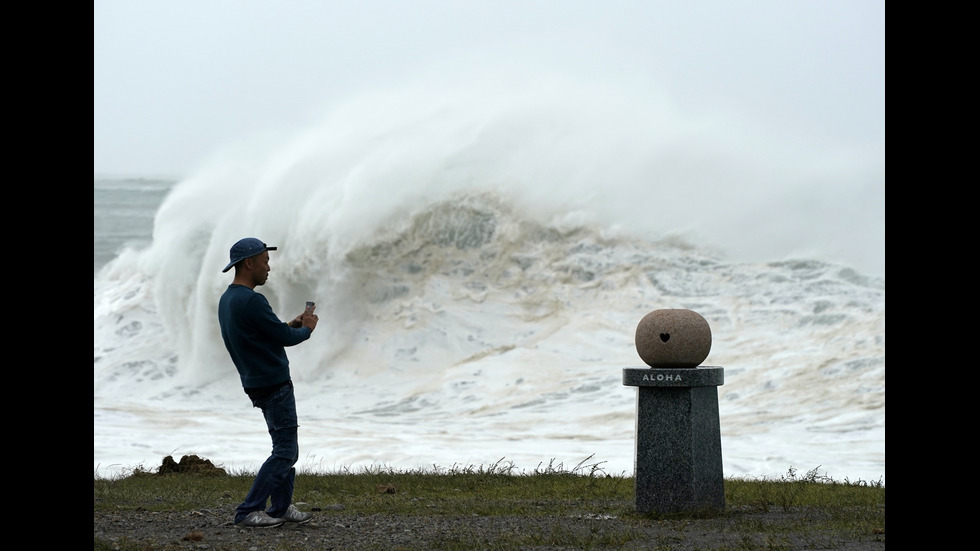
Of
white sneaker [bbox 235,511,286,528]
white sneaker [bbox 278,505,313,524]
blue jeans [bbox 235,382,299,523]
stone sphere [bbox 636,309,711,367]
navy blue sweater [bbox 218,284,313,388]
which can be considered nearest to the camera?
navy blue sweater [bbox 218,284,313,388]

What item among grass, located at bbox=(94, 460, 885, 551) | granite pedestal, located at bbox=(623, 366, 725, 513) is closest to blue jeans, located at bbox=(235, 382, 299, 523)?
grass, located at bbox=(94, 460, 885, 551)

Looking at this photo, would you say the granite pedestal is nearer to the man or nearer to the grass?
the grass

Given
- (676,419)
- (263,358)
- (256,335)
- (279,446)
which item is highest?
(256,335)

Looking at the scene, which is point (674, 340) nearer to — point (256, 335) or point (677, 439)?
point (677, 439)

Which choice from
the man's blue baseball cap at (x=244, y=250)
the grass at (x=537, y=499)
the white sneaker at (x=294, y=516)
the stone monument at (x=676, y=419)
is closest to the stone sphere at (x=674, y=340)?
the stone monument at (x=676, y=419)

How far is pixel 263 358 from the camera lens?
24.0ft

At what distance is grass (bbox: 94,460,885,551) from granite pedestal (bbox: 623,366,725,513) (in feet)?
0.47

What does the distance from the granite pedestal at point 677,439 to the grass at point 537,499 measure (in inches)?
5.7

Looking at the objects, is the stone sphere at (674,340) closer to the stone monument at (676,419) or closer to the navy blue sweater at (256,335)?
the stone monument at (676,419)

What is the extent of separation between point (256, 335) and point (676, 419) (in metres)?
3.12

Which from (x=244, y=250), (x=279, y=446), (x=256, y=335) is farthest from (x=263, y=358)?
(x=244, y=250)

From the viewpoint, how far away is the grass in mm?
7461

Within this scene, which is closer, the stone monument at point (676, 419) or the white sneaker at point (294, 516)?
the white sneaker at point (294, 516)

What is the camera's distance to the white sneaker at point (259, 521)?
7570mm
